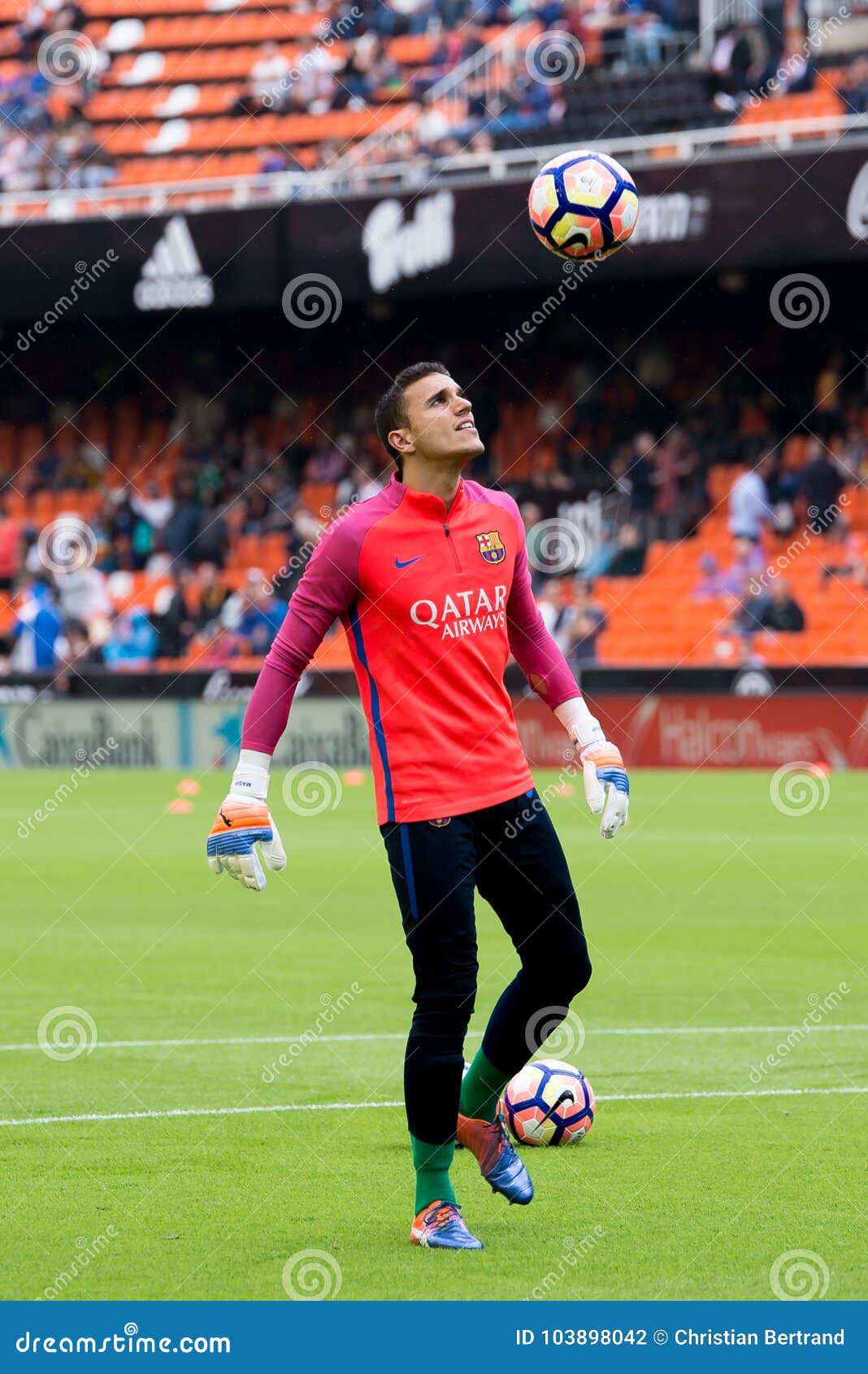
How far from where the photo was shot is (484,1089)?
621cm

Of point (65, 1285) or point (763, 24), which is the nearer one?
point (65, 1285)

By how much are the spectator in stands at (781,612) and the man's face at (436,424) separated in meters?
19.8

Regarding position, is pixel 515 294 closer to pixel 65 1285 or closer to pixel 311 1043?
pixel 311 1043

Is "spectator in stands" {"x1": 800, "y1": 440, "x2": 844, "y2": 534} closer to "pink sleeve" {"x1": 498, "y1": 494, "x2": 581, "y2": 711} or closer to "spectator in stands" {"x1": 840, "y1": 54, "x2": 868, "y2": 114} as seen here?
"spectator in stands" {"x1": 840, "y1": 54, "x2": 868, "y2": 114}

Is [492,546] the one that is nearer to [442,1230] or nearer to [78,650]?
[442,1230]

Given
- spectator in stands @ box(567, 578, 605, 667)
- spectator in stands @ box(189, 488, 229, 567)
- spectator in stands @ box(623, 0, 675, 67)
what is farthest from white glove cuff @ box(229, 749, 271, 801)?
spectator in stands @ box(189, 488, 229, 567)

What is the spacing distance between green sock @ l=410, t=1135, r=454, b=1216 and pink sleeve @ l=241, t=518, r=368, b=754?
118cm

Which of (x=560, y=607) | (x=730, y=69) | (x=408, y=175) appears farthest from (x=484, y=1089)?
(x=408, y=175)

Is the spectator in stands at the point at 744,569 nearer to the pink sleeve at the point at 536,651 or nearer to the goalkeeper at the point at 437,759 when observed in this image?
the pink sleeve at the point at 536,651

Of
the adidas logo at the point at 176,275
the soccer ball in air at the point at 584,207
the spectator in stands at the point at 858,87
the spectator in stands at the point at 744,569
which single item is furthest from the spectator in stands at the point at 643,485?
the soccer ball in air at the point at 584,207

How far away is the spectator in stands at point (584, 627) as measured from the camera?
2684 cm

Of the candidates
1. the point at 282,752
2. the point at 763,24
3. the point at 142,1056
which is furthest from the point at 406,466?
the point at 763,24

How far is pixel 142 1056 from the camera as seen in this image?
8648 mm

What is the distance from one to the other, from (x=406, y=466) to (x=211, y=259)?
2572 centimetres
